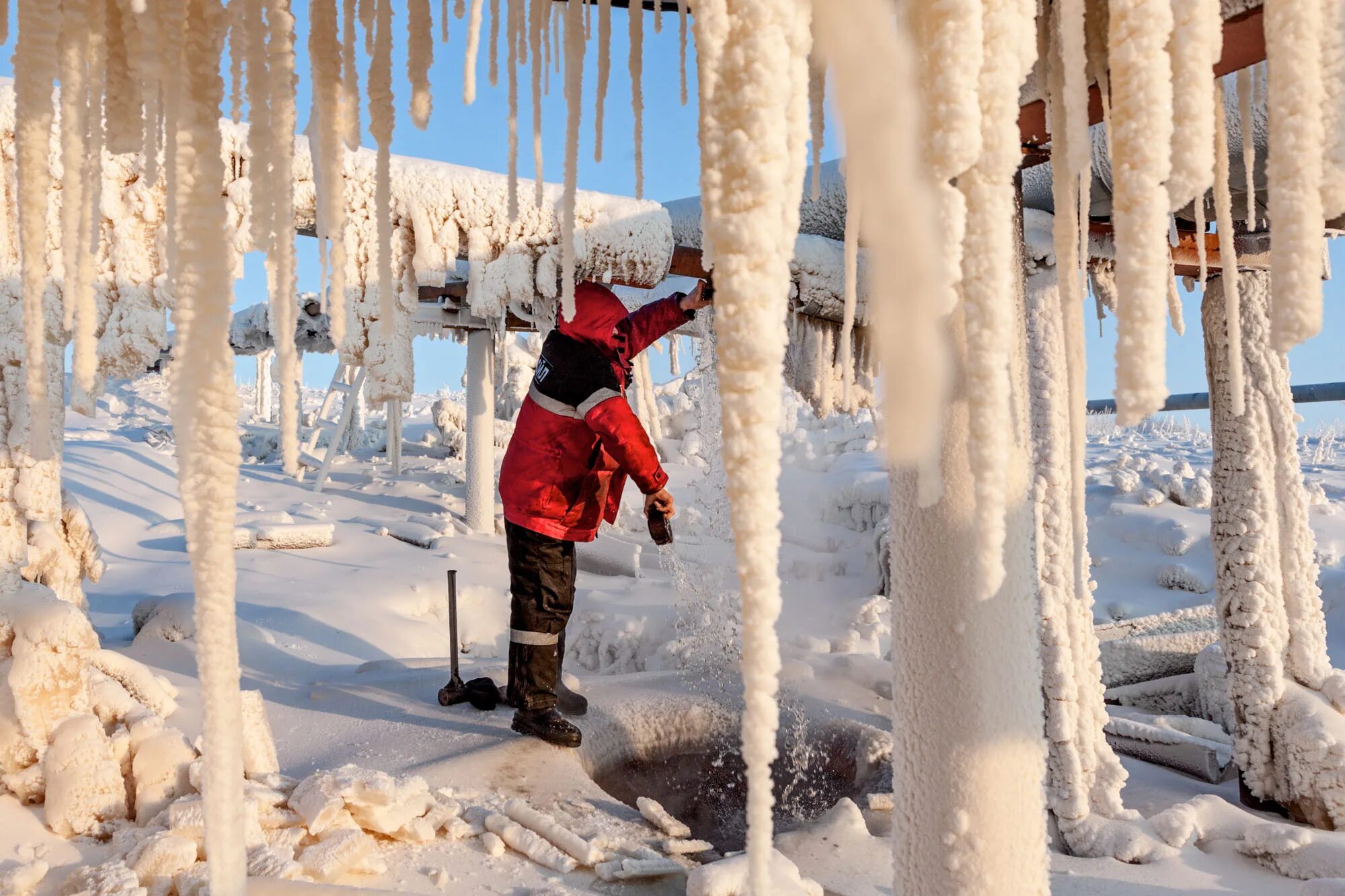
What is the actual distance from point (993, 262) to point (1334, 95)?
15.1 inches

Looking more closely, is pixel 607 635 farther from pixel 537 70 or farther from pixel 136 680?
pixel 537 70

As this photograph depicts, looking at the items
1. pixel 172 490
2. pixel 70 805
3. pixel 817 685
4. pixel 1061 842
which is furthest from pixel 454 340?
pixel 1061 842

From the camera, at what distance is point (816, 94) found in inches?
35.3

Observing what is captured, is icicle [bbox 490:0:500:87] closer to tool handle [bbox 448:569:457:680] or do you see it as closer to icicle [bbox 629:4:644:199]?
icicle [bbox 629:4:644:199]

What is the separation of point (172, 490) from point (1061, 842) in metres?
8.54

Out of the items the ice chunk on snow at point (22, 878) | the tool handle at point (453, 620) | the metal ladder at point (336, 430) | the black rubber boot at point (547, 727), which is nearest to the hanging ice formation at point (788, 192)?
the ice chunk on snow at point (22, 878)

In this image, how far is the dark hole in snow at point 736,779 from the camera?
123 inches

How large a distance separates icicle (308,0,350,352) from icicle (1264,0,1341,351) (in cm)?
78

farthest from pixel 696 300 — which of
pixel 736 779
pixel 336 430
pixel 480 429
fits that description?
pixel 336 430

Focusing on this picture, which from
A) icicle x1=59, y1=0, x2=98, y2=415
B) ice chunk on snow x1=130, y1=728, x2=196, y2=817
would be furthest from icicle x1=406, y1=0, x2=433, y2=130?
ice chunk on snow x1=130, y1=728, x2=196, y2=817

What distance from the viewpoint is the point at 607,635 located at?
5.45 meters

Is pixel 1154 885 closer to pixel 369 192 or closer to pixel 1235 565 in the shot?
pixel 1235 565

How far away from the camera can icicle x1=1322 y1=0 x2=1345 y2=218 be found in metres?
0.69

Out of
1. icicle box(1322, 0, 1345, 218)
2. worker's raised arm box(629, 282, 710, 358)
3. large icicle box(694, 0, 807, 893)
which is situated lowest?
large icicle box(694, 0, 807, 893)
